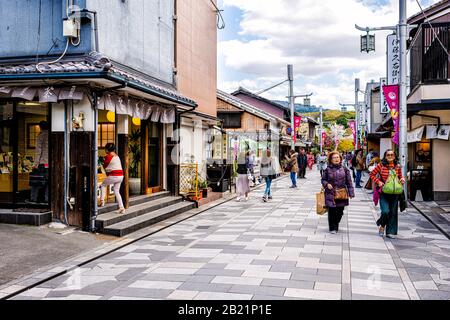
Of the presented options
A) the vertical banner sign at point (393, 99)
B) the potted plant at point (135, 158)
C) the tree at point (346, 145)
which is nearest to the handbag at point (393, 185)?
the vertical banner sign at point (393, 99)

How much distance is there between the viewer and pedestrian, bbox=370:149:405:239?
10.1 m

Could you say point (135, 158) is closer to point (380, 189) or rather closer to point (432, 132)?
point (380, 189)

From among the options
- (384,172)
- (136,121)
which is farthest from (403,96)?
(136,121)

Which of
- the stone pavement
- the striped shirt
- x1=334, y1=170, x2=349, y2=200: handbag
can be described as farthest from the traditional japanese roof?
the striped shirt

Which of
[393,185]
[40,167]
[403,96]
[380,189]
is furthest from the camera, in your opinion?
[403,96]

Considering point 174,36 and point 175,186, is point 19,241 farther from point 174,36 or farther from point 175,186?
point 174,36

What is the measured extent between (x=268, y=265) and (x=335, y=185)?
3.88m

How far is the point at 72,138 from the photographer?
10.7 metres

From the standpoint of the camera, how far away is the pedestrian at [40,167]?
36.7ft

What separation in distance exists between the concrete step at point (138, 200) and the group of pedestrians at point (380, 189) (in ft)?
17.8

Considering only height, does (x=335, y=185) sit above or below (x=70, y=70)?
below

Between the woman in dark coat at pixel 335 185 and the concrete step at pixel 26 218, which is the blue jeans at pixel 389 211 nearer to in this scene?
the woman in dark coat at pixel 335 185

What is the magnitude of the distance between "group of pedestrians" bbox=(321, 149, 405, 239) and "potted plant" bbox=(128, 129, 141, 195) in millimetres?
6459

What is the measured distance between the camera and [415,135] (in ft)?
58.9
